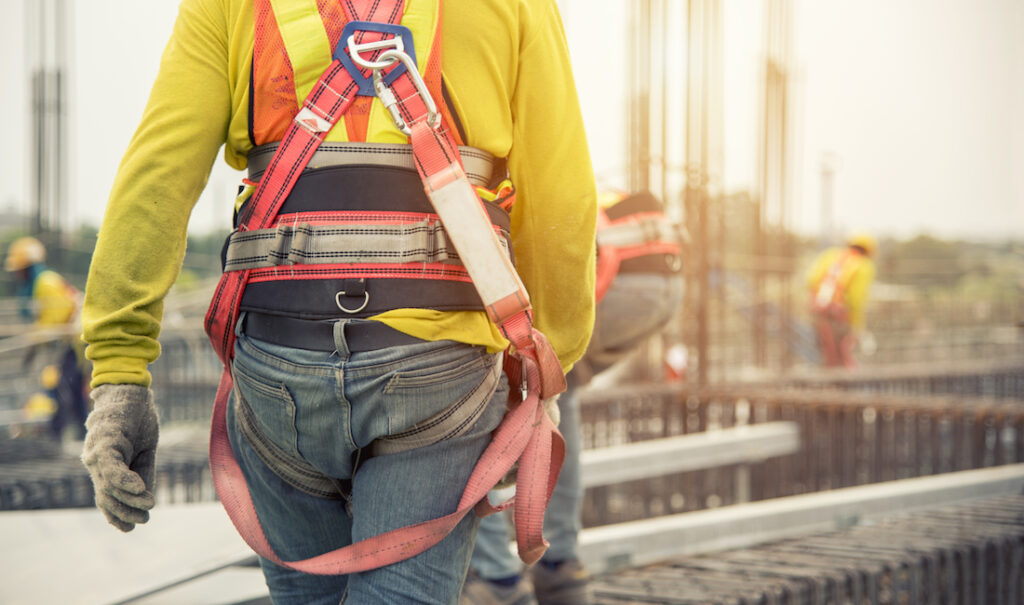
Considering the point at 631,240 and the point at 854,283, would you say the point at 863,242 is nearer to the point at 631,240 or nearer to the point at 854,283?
the point at 854,283

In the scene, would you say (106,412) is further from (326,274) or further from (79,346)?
(79,346)

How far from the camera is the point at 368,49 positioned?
1463mm

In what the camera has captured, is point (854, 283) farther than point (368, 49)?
Yes

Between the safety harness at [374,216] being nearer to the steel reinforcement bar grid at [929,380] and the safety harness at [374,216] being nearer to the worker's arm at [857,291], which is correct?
the steel reinforcement bar grid at [929,380]

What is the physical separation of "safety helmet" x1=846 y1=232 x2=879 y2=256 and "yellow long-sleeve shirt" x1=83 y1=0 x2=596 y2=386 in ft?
42.2

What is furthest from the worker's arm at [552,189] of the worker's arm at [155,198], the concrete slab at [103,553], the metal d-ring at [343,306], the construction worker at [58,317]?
the construction worker at [58,317]

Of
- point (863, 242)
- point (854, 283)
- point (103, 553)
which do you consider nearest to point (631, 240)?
point (103, 553)

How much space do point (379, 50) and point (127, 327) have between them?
2.10ft

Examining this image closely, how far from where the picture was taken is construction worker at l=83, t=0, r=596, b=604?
4.85 ft

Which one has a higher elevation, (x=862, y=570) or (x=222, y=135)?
(x=222, y=135)

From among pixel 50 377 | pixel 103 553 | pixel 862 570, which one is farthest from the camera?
pixel 50 377

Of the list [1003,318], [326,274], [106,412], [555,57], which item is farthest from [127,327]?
[1003,318]

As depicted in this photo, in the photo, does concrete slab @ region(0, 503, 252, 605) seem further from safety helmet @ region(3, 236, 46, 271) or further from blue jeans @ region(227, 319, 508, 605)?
safety helmet @ region(3, 236, 46, 271)

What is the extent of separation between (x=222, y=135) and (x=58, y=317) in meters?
8.95
